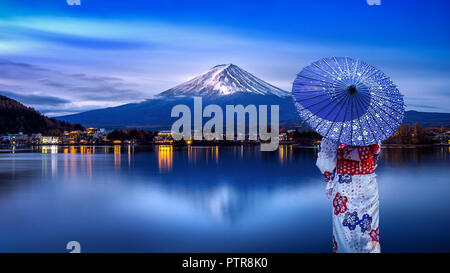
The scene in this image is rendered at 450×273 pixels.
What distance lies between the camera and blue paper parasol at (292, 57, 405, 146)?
289 cm

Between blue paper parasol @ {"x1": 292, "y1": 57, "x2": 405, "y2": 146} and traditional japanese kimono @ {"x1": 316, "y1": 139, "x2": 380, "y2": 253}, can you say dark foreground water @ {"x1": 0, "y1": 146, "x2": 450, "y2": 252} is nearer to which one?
traditional japanese kimono @ {"x1": 316, "y1": 139, "x2": 380, "y2": 253}

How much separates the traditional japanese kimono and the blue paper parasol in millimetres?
158

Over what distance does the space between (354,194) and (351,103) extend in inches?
26.4

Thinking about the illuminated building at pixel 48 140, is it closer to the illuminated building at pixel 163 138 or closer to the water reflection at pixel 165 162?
the illuminated building at pixel 163 138

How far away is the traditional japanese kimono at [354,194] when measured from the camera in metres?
3.02

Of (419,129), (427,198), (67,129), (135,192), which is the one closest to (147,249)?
(135,192)

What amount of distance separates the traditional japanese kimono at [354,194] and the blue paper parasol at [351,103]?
0.16 meters

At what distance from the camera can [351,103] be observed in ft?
9.45

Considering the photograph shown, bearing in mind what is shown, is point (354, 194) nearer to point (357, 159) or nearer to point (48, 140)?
point (357, 159)

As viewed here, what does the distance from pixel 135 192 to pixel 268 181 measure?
342 cm

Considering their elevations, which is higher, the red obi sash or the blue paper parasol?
the blue paper parasol

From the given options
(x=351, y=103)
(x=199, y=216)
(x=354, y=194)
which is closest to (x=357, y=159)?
(x=354, y=194)

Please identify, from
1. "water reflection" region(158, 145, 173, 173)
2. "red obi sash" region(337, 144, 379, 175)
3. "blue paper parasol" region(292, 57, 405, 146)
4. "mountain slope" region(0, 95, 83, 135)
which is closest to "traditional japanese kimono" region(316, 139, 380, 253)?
"red obi sash" region(337, 144, 379, 175)
